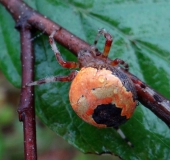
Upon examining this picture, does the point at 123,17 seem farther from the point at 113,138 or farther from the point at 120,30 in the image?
the point at 113,138

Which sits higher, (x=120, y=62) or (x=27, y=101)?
(x=120, y=62)

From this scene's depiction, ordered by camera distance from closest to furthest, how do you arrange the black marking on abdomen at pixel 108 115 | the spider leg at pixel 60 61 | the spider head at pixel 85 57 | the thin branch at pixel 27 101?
the thin branch at pixel 27 101, the black marking on abdomen at pixel 108 115, the spider head at pixel 85 57, the spider leg at pixel 60 61

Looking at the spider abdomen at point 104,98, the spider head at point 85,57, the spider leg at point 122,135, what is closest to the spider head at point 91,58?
the spider head at point 85,57

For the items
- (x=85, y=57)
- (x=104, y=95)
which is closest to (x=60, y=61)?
(x=85, y=57)

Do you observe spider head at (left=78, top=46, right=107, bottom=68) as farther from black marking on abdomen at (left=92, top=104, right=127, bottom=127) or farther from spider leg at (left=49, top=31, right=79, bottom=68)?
black marking on abdomen at (left=92, top=104, right=127, bottom=127)

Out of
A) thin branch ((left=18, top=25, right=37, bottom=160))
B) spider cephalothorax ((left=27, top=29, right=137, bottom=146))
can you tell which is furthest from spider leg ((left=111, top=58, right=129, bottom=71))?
thin branch ((left=18, top=25, right=37, bottom=160))

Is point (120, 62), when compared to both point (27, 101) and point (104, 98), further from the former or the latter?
point (27, 101)

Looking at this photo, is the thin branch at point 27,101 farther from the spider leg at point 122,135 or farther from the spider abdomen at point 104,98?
the spider leg at point 122,135

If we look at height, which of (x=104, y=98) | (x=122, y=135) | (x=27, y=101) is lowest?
(x=122, y=135)
